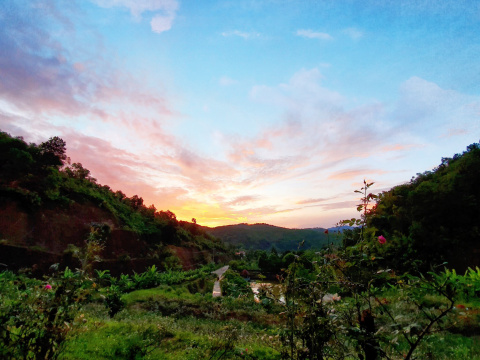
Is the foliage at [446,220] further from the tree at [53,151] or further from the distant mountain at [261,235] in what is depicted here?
the distant mountain at [261,235]

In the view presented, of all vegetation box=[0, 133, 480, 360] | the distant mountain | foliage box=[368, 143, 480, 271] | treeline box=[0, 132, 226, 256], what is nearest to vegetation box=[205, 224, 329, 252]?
the distant mountain

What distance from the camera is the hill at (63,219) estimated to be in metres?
16.9

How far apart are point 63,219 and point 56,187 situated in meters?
2.98

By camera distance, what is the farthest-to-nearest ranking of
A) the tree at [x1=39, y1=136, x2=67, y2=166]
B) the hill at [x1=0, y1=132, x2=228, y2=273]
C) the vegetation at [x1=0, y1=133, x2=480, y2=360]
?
the tree at [x1=39, y1=136, x2=67, y2=166] < the hill at [x1=0, y1=132, x2=228, y2=273] < the vegetation at [x1=0, y1=133, x2=480, y2=360]

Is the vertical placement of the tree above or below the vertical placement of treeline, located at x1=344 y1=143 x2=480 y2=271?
above

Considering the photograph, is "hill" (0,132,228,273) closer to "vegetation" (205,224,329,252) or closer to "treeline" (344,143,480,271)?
"treeline" (344,143,480,271)

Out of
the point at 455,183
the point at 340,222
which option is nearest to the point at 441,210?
the point at 455,183

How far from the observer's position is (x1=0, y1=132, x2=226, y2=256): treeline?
18812 millimetres

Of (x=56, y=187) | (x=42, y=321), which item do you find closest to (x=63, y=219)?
(x=56, y=187)

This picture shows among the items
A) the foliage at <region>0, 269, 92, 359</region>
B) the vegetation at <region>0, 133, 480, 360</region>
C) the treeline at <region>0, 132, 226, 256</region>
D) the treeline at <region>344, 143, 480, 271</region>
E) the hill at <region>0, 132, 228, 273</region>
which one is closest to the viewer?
the vegetation at <region>0, 133, 480, 360</region>

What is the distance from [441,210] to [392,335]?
14250mm

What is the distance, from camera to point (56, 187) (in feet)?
67.9

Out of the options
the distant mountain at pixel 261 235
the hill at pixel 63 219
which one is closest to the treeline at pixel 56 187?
the hill at pixel 63 219

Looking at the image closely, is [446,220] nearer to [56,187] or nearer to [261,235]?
[56,187]
